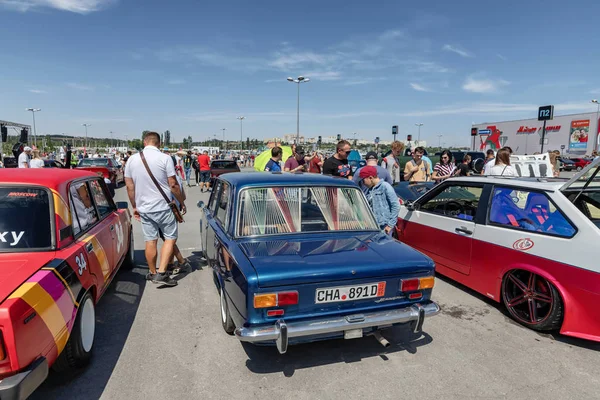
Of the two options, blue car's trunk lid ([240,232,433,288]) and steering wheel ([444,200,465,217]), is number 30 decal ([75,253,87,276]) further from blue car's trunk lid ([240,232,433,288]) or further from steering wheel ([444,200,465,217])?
steering wheel ([444,200,465,217])

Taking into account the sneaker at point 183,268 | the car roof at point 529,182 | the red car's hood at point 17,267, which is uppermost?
the car roof at point 529,182

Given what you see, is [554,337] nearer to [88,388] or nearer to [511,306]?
[511,306]

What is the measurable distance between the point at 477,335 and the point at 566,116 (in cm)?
5076

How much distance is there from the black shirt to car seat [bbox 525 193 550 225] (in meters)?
3.38

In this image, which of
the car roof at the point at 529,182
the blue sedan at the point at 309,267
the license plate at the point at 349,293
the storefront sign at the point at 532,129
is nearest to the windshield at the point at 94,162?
the blue sedan at the point at 309,267

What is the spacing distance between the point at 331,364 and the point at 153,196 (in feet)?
9.72

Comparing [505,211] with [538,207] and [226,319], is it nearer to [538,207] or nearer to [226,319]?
[538,207]

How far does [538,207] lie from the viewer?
3723 mm

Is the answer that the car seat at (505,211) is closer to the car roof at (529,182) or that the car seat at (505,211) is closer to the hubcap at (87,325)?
the car roof at (529,182)

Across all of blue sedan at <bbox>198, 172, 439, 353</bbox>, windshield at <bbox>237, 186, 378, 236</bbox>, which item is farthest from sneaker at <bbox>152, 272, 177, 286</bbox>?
windshield at <bbox>237, 186, 378, 236</bbox>

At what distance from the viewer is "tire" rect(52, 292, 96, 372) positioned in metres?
2.64

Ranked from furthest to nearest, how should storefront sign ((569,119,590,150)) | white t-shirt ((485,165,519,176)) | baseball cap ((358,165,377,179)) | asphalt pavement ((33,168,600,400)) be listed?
storefront sign ((569,119,590,150)) < white t-shirt ((485,165,519,176)) < baseball cap ((358,165,377,179)) < asphalt pavement ((33,168,600,400))

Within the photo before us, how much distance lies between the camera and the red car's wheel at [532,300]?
336 centimetres

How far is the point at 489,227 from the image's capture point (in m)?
4.02
